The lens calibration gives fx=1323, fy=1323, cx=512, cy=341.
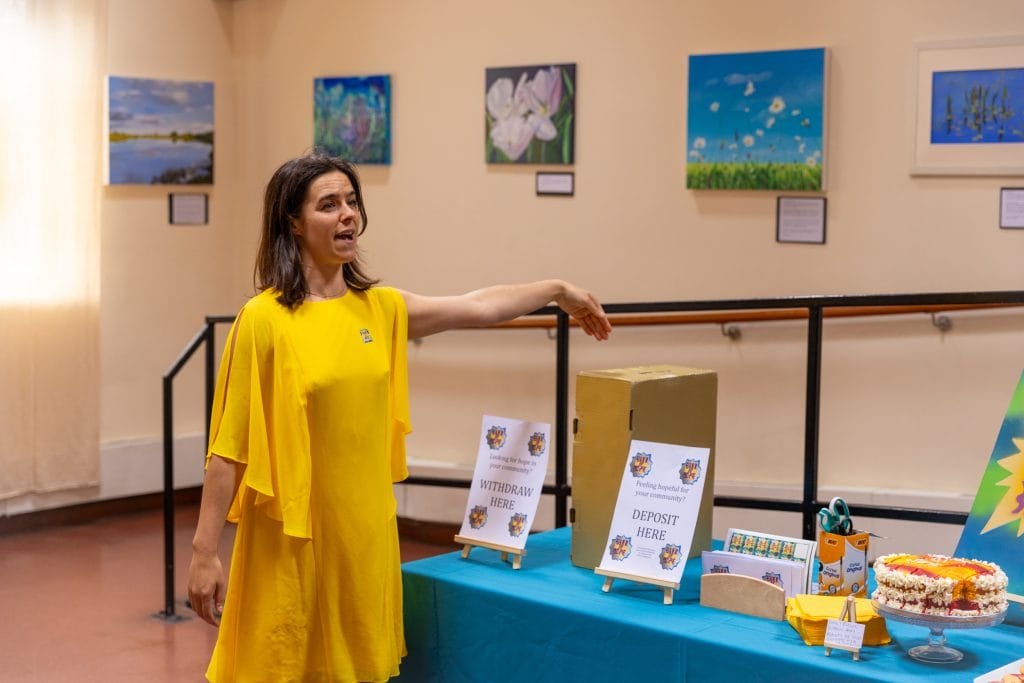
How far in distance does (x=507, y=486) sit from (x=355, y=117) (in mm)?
3301

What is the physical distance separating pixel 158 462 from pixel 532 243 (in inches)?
81.7

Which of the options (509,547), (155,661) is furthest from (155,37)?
(509,547)

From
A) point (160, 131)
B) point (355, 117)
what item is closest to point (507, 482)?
point (355, 117)

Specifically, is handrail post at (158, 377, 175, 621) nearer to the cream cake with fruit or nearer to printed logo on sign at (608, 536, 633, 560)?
printed logo on sign at (608, 536, 633, 560)

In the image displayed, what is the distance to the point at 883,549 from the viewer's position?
456 cm

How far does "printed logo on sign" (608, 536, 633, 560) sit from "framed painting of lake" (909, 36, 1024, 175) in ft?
8.18

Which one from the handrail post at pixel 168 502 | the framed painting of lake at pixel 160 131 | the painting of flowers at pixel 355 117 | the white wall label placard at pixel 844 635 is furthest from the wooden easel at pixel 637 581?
the framed painting of lake at pixel 160 131

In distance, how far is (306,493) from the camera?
2.34m

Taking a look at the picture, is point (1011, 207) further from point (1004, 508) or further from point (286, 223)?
point (286, 223)

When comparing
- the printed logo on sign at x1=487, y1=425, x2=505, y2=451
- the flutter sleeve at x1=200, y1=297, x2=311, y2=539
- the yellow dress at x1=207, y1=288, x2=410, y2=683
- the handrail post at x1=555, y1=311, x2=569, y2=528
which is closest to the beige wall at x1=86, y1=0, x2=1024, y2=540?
the handrail post at x1=555, y1=311, x2=569, y2=528

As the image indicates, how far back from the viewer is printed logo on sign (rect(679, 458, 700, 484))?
2.55 metres

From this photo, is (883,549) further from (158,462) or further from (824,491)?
(158,462)

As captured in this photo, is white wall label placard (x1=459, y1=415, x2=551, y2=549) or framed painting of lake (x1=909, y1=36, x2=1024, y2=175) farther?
framed painting of lake (x1=909, y1=36, x2=1024, y2=175)

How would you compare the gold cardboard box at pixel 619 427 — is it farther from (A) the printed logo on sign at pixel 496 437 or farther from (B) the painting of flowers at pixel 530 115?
(B) the painting of flowers at pixel 530 115
